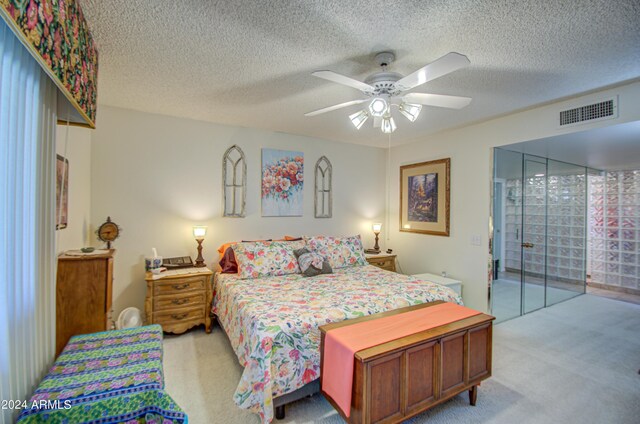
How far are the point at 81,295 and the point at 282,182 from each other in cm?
268

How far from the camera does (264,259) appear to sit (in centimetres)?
326

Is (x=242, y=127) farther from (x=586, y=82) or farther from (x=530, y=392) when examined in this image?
(x=530, y=392)

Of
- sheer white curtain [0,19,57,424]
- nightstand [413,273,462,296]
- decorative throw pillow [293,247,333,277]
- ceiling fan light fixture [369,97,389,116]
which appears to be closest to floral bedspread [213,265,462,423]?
decorative throw pillow [293,247,333,277]

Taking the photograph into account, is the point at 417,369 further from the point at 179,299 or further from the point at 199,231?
the point at 199,231

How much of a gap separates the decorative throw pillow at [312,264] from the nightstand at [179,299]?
1.06m

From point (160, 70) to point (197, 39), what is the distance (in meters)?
0.64

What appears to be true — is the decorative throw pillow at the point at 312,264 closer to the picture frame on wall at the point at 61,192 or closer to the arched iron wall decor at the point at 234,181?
the arched iron wall decor at the point at 234,181

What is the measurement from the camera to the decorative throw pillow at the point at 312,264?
129 inches

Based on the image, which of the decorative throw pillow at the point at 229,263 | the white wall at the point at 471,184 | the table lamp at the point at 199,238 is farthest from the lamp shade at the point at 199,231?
the white wall at the point at 471,184

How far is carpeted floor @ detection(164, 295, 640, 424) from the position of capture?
195cm

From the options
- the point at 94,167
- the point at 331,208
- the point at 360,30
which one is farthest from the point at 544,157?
the point at 94,167

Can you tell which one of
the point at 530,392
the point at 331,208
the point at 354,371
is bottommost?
the point at 530,392

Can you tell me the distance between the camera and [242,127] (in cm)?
388

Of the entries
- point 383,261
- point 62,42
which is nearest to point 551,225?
point 383,261
